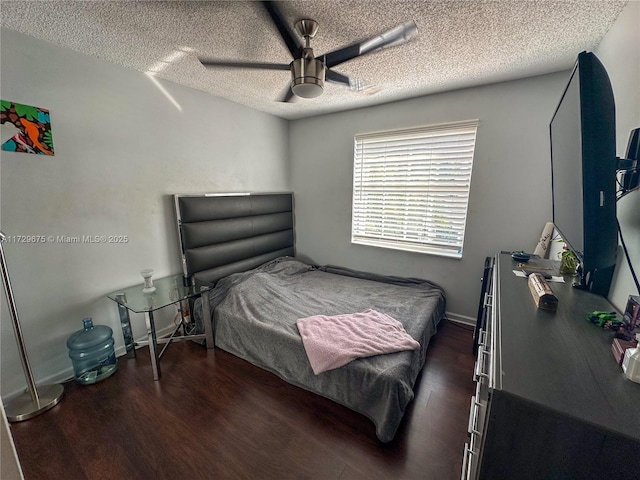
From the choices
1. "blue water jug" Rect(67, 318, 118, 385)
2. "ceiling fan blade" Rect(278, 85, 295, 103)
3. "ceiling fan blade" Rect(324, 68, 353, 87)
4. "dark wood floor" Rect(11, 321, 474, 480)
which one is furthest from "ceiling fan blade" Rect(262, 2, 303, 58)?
"blue water jug" Rect(67, 318, 118, 385)

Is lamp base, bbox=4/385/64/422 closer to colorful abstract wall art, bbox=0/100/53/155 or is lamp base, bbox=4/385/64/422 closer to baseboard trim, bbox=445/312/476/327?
colorful abstract wall art, bbox=0/100/53/155

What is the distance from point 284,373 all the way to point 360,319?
0.71 metres

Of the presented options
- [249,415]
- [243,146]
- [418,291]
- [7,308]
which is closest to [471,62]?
[418,291]

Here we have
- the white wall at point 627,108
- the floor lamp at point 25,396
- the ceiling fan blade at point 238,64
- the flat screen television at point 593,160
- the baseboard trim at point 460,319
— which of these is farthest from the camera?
the baseboard trim at point 460,319

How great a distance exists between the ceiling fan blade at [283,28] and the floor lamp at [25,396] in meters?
1.98

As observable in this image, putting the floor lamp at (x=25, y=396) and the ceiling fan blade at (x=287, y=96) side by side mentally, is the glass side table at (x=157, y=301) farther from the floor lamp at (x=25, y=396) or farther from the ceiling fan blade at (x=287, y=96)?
the ceiling fan blade at (x=287, y=96)

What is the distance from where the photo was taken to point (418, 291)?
2.73 meters

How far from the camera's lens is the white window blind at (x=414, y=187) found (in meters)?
2.61

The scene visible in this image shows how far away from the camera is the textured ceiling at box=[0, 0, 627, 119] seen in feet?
4.54

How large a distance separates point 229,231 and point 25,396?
74.0 inches

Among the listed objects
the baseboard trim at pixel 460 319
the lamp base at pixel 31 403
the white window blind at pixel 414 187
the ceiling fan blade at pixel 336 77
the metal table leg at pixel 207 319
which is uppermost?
the ceiling fan blade at pixel 336 77

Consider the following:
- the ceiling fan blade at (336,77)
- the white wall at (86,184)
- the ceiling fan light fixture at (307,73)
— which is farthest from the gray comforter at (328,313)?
the ceiling fan blade at (336,77)

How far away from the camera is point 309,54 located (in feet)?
4.60

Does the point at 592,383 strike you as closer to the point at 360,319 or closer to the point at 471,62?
the point at 360,319
